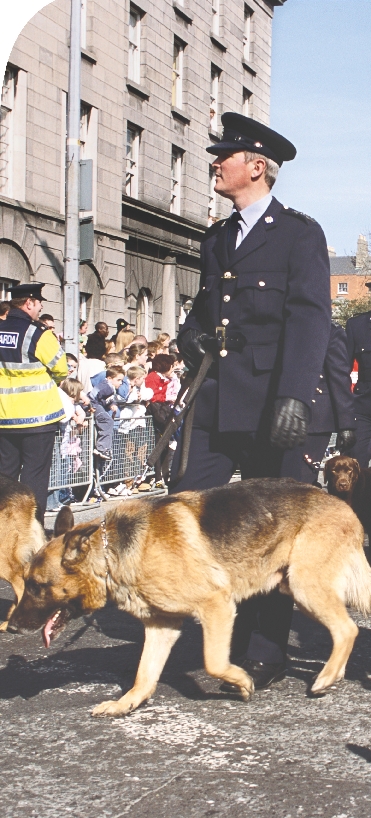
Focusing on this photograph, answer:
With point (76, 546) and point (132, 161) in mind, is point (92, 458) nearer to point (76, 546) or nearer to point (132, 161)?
point (76, 546)

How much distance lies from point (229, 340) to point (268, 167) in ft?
2.72

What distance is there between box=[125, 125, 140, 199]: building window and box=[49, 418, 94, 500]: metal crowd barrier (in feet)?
52.0

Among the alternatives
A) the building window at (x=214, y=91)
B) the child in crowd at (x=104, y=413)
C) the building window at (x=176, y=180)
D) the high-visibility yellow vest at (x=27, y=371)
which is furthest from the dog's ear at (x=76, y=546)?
the building window at (x=214, y=91)

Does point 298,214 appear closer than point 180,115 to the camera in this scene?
Yes

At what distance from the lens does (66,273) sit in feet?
48.7

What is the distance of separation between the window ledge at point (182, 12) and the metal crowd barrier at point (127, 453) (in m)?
19.3

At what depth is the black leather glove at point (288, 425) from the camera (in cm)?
419

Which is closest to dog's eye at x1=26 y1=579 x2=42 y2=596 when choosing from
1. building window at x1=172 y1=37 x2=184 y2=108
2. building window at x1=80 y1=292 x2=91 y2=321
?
building window at x1=80 y1=292 x2=91 y2=321

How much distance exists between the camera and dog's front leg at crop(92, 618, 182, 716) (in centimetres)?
405

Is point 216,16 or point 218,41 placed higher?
point 216,16

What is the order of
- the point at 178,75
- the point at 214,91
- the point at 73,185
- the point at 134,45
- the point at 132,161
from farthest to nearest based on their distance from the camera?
the point at 214,91 → the point at 178,75 → the point at 132,161 → the point at 134,45 → the point at 73,185

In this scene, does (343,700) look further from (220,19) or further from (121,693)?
(220,19)

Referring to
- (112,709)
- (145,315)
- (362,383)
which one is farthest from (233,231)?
(145,315)

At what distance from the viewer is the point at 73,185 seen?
48.1ft
